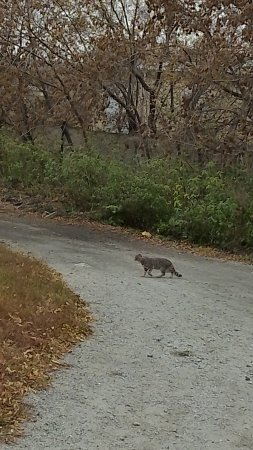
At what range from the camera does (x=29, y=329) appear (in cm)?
773

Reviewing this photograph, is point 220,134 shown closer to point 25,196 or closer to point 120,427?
point 25,196

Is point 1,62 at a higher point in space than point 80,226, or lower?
higher

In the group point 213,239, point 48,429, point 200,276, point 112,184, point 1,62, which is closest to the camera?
point 48,429

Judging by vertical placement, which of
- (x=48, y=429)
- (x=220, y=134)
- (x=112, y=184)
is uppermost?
(x=220, y=134)

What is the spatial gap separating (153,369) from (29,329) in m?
1.36

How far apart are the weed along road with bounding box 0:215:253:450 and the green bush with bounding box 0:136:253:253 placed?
2878 mm

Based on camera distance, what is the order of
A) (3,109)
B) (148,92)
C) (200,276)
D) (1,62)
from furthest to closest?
(3,109)
(1,62)
(148,92)
(200,276)

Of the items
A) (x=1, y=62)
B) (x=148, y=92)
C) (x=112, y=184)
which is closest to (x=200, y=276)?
(x=112, y=184)

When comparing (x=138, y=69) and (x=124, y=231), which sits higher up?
(x=138, y=69)

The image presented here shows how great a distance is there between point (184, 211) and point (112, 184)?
213cm

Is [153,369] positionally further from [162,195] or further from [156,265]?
[162,195]

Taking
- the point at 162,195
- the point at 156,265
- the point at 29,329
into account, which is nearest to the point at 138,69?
the point at 162,195

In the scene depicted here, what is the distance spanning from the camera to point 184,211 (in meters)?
16.7

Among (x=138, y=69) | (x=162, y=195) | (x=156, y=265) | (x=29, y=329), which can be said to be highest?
(x=138, y=69)
